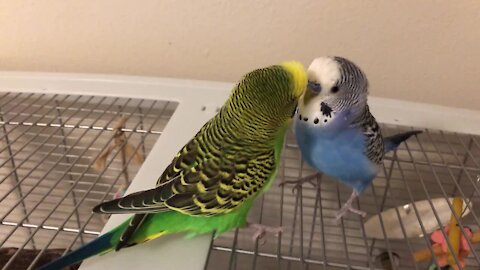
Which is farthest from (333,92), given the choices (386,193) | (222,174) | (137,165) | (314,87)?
(137,165)

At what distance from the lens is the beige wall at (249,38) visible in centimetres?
84

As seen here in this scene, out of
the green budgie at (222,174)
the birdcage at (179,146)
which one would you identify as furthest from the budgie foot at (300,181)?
the green budgie at (222,174)

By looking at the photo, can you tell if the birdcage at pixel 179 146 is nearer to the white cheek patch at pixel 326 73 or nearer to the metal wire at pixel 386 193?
the metal wire at pixel 386 193

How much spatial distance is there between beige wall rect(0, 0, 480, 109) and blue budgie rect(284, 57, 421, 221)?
0.97 ft

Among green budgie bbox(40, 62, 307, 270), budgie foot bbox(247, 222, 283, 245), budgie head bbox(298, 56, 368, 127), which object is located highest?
budgie head bbox(298, 56, 368, 127)

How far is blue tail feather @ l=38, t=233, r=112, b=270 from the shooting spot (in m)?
0.50

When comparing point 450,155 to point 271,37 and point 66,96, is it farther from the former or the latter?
point 66,96

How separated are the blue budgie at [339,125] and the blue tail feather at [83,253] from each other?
0.88ft

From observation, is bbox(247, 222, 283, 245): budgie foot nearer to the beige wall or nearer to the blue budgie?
the blue budgie

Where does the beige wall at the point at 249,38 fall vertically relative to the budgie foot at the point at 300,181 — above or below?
above

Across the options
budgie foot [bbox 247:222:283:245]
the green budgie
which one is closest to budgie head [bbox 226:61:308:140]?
the green budgie

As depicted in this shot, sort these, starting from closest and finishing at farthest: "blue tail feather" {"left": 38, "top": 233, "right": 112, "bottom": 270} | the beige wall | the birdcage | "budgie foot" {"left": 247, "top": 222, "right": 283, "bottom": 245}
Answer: "blue tail feather" {"left": 38, "top": 233, "right": 112, "bottom": 270} < "budgie foot" {"left": 247, "top": 222, "right": 283, "bottom": 245} < the birdcage < the beige wall

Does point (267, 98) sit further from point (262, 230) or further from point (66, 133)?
point (66, 133)

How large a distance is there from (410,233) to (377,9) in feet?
1.29
